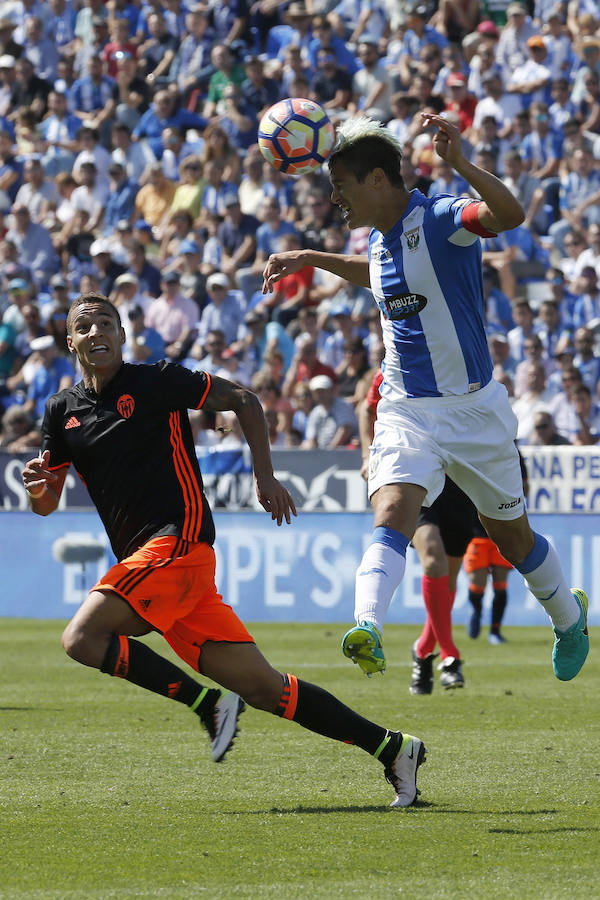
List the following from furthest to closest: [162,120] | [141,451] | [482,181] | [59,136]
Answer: [59,136], [162,120], [141,451], [482,181]

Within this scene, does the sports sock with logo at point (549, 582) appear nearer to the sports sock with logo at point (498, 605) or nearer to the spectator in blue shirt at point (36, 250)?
the sports sock with logo at point (498, 605)

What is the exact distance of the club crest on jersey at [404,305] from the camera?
19.4 ft

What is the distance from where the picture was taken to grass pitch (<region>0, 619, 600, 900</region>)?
4266 mm

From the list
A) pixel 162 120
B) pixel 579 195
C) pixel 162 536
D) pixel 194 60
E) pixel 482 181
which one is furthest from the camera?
pixel 194 60

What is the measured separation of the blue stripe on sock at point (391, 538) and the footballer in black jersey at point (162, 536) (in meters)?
0.36

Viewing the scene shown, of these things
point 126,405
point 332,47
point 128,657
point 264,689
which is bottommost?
point 264,689

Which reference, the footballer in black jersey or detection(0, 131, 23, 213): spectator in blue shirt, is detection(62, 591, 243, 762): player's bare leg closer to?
the footballer in black jersey

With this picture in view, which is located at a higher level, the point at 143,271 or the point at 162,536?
the point at 143,271

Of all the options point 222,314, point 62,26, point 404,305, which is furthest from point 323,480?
point 62,26

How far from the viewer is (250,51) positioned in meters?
23.0

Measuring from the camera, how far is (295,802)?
559 centimetres

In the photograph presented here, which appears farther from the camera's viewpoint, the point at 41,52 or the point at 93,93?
the point at 41,52

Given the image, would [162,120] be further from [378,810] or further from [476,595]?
[378,810]

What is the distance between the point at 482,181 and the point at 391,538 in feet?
4.50
